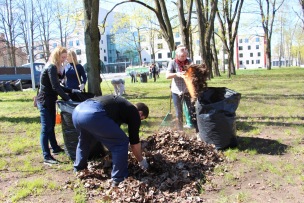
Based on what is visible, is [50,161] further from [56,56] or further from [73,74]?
[73,74]

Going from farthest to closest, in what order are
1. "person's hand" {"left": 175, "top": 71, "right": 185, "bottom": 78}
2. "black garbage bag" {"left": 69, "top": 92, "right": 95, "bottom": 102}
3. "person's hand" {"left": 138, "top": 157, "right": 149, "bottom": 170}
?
"person's hand" {"left": 175, "top": 71, "right": 185, "bottom": 78}
"black garbage bag" {"left": 69, "top": 92, "right": 95, "bottom": 102}
"person's hand" {"left": 138, "top": 157, "right": 149, "bottom": 170}

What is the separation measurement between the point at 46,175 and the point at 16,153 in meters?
1.37

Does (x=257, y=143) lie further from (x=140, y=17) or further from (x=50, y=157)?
(x=140, y=17)

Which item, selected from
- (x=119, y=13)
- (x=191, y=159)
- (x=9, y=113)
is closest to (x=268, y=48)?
(x=119, y=13)

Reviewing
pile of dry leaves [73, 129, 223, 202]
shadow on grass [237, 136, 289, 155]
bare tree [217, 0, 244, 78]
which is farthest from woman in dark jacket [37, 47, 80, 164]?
bare tree [217, 0, 244, 78]

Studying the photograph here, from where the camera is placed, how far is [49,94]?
14.7 ft

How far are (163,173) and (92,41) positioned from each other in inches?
144

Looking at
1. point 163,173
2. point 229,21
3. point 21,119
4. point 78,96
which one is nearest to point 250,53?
point 229,21

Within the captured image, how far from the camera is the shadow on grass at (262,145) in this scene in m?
4.54

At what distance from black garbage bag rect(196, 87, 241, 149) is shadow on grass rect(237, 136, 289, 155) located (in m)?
0.25

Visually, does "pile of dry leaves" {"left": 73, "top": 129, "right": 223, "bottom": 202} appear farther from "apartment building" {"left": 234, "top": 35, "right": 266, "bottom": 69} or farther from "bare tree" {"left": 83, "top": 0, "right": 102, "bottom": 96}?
"apartment building" {"left": 234, "top": 35, "right": 266, "bottom": 69}

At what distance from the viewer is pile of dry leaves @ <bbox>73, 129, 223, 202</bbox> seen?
10.6 feet

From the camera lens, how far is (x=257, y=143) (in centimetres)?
494

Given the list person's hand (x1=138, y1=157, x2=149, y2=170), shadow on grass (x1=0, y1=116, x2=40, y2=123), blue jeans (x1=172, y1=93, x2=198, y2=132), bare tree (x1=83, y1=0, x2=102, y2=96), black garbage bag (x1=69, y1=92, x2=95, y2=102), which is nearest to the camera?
person's hand (x1=138, y1=157, x2=149, y2=170)
